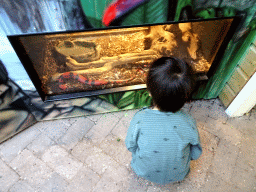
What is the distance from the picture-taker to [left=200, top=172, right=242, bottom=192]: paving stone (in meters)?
1.67

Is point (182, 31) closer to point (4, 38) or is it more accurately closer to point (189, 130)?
point (189, 130)

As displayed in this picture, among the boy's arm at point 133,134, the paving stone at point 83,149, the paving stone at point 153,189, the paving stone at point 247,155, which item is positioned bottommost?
the paving stone at point 153,189

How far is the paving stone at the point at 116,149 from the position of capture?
6.05 feet

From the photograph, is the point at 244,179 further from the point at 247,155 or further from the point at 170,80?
the point at 170,80

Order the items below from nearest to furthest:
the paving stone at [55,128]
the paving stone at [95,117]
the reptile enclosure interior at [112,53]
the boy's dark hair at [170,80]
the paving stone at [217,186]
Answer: the boy's dark hair at [170,80] < the reptile enclosure interior at [112,53] < the paving stone at [217,186] < the paving stone at [55,128] < the paving stone at [95,117]

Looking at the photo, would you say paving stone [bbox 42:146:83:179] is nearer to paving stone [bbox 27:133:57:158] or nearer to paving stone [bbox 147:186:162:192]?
paving stone [bbox 27:133:57:158]

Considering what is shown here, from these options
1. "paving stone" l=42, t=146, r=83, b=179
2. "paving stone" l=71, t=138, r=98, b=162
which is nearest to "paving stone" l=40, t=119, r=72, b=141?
"paving stone" l=42, t=146, r=83, b=179

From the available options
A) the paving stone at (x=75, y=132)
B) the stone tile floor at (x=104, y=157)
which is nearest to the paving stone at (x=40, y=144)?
the stone tile floor at (x=104, y=157)

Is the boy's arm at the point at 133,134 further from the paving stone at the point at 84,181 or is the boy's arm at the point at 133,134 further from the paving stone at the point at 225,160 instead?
the paving stone at the point at 225,160

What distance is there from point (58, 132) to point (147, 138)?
1.33 m

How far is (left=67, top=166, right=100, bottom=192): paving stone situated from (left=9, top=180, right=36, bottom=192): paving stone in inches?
14.5

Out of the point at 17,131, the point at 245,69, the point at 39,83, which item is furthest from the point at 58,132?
the point at 245,69

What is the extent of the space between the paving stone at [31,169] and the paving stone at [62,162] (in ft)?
0.20

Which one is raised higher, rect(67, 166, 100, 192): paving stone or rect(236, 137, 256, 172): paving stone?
rect(67, 166, 100, 192): paving stone
